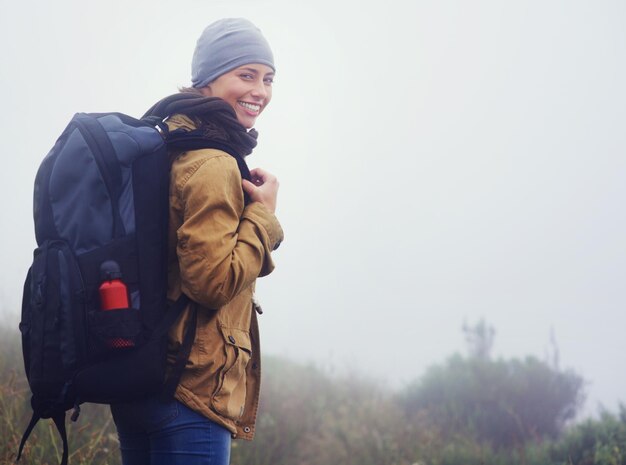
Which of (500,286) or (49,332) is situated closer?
(49,332)

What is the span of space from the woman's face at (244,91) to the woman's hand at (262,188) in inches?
8.6

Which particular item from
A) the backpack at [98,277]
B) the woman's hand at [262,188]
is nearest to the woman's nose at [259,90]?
the woman's hand at [262,188]

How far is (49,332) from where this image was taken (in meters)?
1.82

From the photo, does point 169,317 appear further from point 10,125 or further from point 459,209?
point 459,209

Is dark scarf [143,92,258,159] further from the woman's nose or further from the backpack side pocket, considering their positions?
the backpack side pocket

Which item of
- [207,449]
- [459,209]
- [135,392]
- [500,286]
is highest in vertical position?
[459,209]

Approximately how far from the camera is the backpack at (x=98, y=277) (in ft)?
6.00

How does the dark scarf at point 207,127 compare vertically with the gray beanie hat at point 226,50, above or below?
below

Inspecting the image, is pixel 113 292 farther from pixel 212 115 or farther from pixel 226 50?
pixel 226 50

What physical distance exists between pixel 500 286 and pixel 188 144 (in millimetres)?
58726

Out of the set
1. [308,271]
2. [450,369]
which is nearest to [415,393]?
[450,369]

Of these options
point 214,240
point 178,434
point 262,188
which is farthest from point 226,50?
point 178,434

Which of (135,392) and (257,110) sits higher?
(257,110)

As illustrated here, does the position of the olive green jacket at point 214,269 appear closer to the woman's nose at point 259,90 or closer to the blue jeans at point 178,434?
the blue jeans at point 178,434
